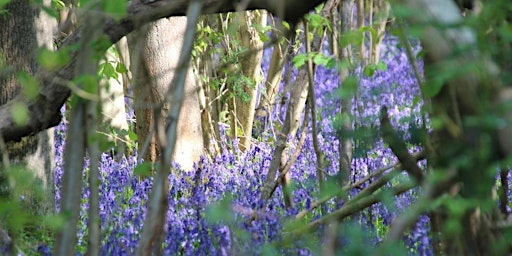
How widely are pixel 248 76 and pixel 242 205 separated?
416cm

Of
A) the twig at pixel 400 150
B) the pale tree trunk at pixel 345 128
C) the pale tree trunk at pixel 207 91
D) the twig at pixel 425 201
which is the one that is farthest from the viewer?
the pale tree trunk at pixel 207 91

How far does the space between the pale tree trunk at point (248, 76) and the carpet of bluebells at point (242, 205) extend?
284 millimetres

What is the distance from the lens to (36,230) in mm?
4871

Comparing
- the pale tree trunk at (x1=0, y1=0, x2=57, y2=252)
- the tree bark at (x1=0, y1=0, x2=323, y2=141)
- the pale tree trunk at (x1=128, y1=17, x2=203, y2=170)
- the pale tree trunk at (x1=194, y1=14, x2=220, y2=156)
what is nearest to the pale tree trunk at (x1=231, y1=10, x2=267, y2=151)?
the pale tree trunk at (x1=194, y1=14, x2=220, y2=156)

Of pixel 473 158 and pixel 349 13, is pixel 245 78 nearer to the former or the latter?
pixel 349 13

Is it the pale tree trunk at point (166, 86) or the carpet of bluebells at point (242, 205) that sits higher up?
the pale tree trunk at point (166, 86)

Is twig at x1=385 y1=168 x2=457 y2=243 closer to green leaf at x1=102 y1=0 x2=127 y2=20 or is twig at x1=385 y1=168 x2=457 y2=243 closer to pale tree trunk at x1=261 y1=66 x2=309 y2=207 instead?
green leaf at x1=102 y1=0 x2=127 y2=20

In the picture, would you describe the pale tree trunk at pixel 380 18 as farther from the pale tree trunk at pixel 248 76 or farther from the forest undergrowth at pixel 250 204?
the pale tree trunk at pixel 248 76

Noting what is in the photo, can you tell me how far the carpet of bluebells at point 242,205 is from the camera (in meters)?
3.09

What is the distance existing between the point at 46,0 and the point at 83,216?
4.46 ft

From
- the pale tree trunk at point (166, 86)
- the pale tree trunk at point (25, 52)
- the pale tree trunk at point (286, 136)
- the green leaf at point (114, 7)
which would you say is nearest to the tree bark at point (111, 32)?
the green leaf at point (114, 7)

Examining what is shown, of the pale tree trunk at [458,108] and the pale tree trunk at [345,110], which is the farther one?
the pale tree trunk at [345,110]

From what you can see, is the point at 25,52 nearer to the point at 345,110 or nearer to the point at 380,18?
the point at 345,110

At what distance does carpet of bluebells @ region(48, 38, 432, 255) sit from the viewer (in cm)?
309
